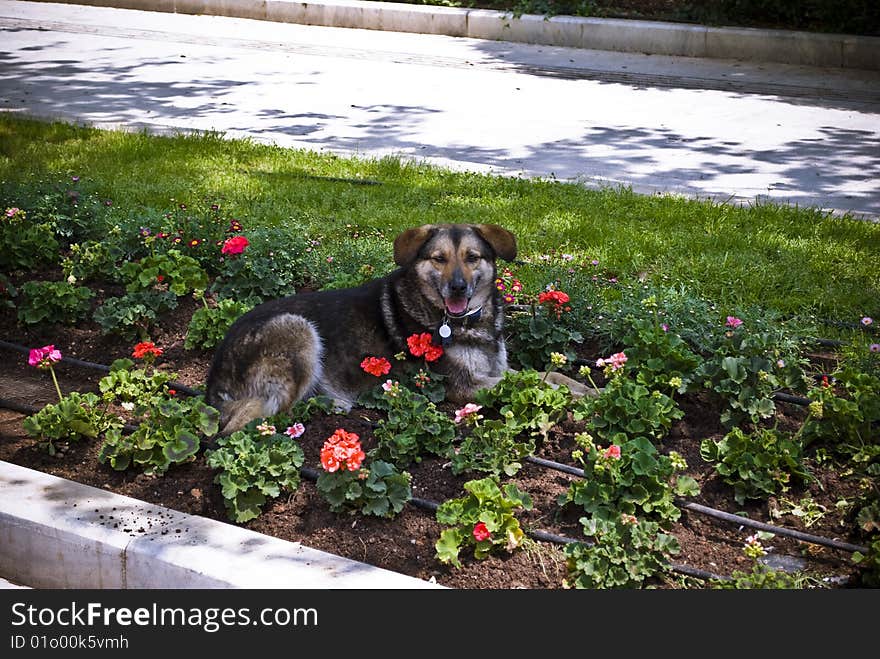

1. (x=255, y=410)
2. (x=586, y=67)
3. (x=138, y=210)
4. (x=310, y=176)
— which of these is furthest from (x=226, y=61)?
(x=255, y=410)

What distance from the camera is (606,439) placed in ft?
15.3

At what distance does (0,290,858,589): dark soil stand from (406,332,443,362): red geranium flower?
397 mm

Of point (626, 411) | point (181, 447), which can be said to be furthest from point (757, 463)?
point (181, 447)

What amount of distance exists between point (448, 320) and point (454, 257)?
36 centimetres

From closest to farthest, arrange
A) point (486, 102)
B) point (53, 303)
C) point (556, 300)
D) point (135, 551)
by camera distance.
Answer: point (135, 551), point (556, 300), point (53, 303), point (486, 102)

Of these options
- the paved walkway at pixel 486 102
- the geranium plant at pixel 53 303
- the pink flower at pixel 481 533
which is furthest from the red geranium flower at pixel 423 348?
the paved walkway at pixel 486 102

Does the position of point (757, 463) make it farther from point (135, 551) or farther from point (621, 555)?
point (135, 551)

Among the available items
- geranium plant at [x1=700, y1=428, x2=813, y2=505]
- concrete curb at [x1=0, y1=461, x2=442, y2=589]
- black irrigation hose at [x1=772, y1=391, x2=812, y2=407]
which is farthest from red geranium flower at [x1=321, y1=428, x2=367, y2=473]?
black irrigation hose at [x1=772, y1=391, x2=812, y2=407]

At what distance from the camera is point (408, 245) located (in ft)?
17.4

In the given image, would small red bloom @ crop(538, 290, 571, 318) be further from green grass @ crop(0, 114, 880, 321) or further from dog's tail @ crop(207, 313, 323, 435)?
dog's tail @ crop(207, 313, 323, 435)

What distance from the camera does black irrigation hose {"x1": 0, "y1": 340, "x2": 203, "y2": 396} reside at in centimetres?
536

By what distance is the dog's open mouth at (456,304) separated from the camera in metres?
5.20

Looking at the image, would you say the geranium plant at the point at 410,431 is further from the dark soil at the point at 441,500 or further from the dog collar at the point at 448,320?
the dog collar at the point at 448,320

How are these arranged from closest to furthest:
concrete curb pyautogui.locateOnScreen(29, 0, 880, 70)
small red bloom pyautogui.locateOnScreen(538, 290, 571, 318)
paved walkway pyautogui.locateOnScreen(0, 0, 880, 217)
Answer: small red bloom pyautogui.locateOnScreen(538, 290, 571, 318) < paved walkway pyautogui.locateOnScreen(0, 0, 880, 217) < concrete curb pyautogui.locateOnScreen(29, 0, 880, 70)
